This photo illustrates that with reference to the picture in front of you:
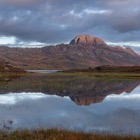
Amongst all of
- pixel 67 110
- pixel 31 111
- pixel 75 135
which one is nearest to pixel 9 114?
pixel 31 111

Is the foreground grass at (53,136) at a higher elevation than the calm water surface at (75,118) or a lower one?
higher

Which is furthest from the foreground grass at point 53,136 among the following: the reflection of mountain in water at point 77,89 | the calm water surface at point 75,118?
the reflection of mountain in water at point 77,89

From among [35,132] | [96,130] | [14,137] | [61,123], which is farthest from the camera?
[61,123]

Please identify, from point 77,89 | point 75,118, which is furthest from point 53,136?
point 77,89

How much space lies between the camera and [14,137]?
15438mm

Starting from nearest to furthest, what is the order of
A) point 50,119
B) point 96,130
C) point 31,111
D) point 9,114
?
1. point 96,130
2. point 50,119
3. point 9,114
4. point 31,111

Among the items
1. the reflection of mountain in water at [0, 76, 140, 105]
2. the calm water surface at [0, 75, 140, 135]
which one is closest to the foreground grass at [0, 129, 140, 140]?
the calm water surface at [0, 75, 140, 135]

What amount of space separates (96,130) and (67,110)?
9.74 m

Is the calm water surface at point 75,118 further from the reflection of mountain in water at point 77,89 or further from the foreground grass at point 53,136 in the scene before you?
the reflection of mountain in water at point 77,89

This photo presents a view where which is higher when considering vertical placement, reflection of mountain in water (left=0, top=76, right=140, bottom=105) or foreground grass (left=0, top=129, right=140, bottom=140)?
foreground grass (left=0, top=129, right=140, bottom=140)

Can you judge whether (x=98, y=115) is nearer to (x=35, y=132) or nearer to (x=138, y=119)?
(x=138, y=119)

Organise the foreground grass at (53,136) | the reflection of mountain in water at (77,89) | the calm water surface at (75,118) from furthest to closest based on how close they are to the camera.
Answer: the reflection of mountain in water at (77,89)
the calm water surface at (75,118)
the foreground grass at (53,136)

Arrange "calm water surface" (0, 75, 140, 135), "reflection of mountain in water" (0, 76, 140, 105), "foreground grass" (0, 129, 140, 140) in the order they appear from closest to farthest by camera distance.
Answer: "foreground grass" (0, 129, 140, 140) < "calm water surface" (0, 75, 140, 135) < "reflection of mountain in water" (0, 76, 140, 105)

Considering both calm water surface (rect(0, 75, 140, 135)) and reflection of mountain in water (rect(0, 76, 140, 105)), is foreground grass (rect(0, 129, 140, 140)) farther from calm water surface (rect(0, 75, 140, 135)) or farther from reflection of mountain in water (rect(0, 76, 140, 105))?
reflection of mountain in water (rect(0, 76, 140, 105))
